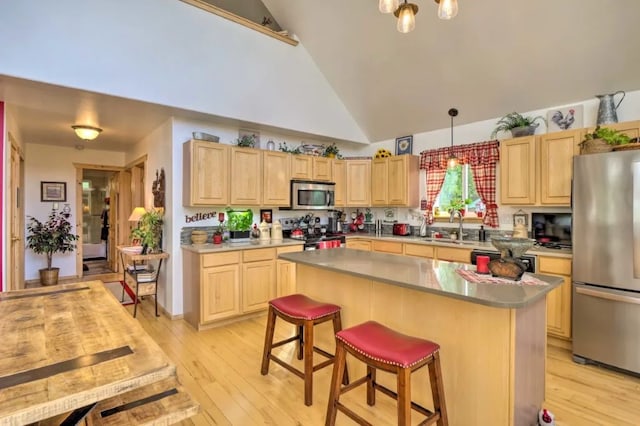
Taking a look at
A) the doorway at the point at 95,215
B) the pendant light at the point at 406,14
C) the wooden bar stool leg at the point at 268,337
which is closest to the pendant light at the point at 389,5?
the pendant light at the point at 406,14

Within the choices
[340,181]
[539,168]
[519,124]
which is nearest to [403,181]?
[340,181]

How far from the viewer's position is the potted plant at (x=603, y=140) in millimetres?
2924

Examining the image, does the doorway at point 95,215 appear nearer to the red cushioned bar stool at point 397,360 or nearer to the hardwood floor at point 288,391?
the hardwood floor at point 288,391

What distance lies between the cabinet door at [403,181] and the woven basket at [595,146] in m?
2.29

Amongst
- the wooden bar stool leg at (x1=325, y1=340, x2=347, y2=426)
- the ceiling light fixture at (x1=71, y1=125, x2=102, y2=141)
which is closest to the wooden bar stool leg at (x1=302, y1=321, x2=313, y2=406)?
the wooden bar stool leg at (x1=325, y1=340, x2=347, y2=426)

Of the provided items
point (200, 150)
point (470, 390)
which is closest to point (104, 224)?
point (200, 150)

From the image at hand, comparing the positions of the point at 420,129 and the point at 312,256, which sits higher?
the point at 420,129

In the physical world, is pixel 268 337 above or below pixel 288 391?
above

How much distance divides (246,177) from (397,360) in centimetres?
322

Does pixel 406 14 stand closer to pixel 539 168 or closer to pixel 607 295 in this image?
pixel 539 168

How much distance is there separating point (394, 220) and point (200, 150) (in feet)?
10.9

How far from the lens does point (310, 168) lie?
5.05 metres

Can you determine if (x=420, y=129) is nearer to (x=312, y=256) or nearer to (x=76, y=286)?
(x=312, y=256)

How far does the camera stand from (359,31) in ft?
13.4
